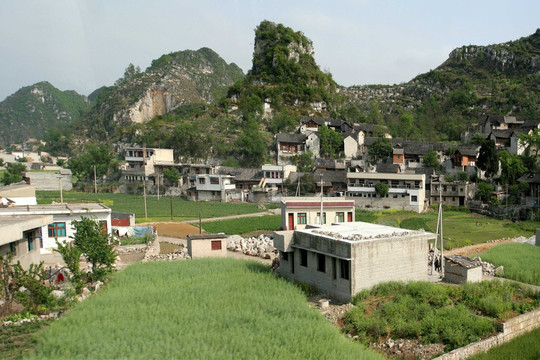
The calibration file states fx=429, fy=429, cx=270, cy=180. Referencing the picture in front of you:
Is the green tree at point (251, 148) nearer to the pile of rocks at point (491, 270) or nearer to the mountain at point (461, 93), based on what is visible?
the mountain at point (461, 93)

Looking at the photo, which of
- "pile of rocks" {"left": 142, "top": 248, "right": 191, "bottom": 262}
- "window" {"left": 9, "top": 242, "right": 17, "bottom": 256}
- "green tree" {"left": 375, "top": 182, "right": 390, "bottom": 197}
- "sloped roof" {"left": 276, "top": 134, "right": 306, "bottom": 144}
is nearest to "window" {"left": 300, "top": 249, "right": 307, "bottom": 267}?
"pile of rocks" {"left": 142, "top": 248, "right": 191, "bottom": 262}

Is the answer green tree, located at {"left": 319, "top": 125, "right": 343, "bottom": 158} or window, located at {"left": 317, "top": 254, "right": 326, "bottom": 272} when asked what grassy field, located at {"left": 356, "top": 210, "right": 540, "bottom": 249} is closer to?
window, located at {"left": 317, "top": 254, "right": 326, "bottom": 272}

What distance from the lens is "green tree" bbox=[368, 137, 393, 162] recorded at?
187 ft

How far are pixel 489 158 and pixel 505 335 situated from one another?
39.9 m

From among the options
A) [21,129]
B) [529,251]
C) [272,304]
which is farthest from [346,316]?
[21,129]

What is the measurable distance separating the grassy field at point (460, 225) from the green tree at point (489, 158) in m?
8.16

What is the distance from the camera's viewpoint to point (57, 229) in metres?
27.1

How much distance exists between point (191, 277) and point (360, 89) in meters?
104

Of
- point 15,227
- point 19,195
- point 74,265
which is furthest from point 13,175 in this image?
point 74,265

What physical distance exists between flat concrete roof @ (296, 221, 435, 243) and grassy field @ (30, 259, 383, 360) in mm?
2852

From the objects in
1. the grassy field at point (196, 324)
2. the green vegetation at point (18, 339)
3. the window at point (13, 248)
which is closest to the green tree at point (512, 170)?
the grassy field at point (196, 324)

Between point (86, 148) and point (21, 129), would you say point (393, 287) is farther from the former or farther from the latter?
point (21, 129)

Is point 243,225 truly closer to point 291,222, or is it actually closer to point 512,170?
point 291,222

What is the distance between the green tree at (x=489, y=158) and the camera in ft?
161
